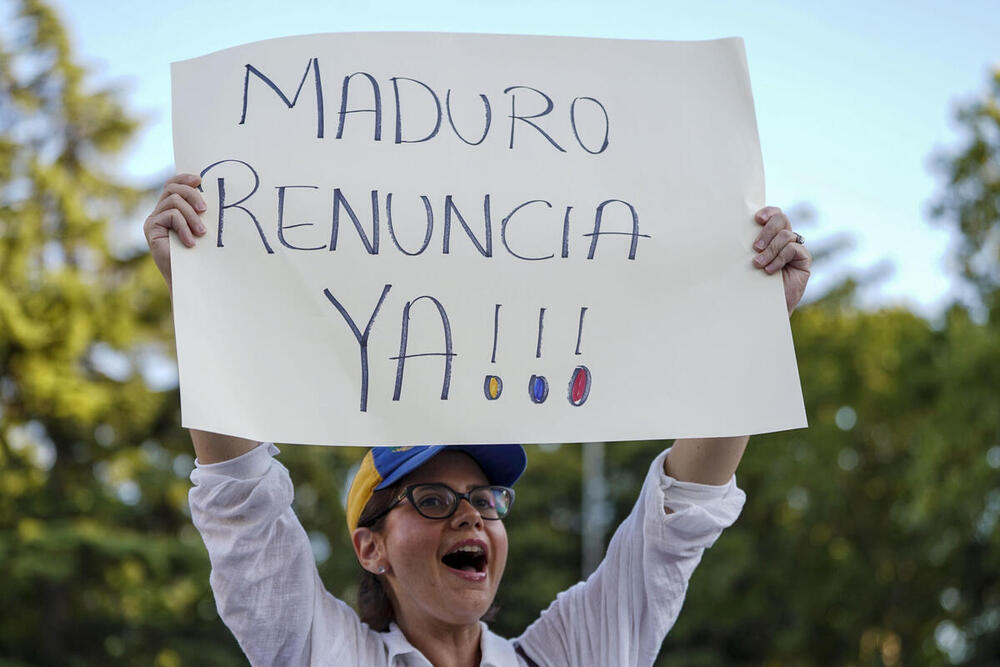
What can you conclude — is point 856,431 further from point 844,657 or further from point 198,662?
point 198,662

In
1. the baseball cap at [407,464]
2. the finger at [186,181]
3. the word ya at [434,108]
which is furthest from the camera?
the baseball cap at [407,464]

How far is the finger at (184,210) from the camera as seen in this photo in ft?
7.91

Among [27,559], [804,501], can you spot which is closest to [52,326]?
[27,559]

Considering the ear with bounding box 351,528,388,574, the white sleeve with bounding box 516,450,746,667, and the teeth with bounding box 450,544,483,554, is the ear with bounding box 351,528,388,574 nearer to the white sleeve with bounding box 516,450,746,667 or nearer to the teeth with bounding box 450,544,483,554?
the teeth with bounding box 450,544,483,554

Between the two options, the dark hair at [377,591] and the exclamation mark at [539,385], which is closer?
the exclamation mark at [539,385]

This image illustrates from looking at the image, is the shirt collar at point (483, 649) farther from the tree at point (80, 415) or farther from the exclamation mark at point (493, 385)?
the tree at point (80, 415)

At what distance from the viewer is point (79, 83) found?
17797 millimetres

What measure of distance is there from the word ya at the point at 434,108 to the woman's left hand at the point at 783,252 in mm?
398

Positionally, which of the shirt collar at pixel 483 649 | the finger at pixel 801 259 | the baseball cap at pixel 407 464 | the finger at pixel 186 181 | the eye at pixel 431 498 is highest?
the finger at pixel 186 181

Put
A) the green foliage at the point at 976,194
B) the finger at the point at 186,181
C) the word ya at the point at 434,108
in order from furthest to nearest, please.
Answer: the green foliage at the point at 976,194
the word ya at the point at 434,108
the finger at the point at 186,181

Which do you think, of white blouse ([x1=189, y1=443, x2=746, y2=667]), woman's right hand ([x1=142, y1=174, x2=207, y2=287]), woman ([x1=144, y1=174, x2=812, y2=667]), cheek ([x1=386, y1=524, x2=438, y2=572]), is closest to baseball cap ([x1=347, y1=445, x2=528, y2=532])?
woman ([x1=144, y1=174, x2=812, y2=667])

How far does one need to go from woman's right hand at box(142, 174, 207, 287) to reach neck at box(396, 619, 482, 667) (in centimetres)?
92

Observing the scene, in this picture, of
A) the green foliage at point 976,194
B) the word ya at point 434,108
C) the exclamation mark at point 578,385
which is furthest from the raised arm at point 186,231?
the green foliage at point 976,194

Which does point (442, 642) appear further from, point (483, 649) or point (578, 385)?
point (578, 385)
